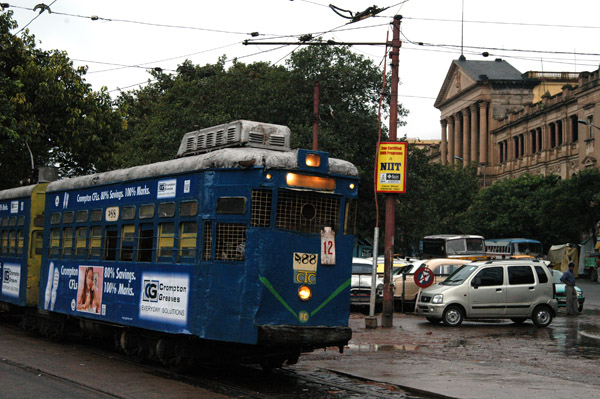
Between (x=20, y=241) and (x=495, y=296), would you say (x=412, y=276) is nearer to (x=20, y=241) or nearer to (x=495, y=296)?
(x=495, y=296)

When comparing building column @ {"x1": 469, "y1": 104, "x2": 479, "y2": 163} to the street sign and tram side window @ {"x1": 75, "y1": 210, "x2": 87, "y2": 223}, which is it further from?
tram side window @ {"x1": 75, "y1": 210, "x2": 87, "y2": 223}

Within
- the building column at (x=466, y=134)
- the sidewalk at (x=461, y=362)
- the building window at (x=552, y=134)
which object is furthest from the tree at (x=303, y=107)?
the building column at (x=466, y=134)

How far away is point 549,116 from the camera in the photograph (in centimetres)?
7612

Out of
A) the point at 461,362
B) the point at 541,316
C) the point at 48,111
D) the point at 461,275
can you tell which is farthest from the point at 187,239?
the point at 48,111

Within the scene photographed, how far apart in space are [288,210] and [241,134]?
5.39 ft

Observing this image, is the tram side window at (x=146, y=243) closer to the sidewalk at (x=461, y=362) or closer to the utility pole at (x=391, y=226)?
the sidewalk at (x=461, y=362)

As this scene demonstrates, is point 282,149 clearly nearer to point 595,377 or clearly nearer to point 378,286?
point 595,377

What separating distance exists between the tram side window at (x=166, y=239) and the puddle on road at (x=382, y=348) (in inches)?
203

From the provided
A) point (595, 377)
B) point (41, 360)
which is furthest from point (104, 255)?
point (595, 377)

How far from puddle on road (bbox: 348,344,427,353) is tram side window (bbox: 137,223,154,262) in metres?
5.03

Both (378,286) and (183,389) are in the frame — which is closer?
(183,389)

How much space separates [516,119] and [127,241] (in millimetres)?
78060

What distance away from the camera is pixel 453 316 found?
21.1m

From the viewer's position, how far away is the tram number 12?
10.9 meters
